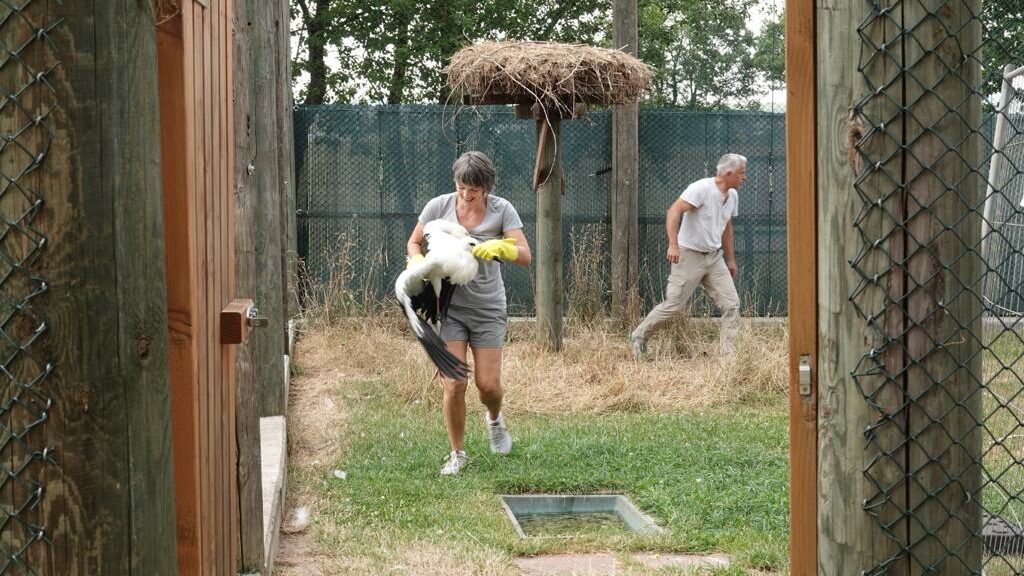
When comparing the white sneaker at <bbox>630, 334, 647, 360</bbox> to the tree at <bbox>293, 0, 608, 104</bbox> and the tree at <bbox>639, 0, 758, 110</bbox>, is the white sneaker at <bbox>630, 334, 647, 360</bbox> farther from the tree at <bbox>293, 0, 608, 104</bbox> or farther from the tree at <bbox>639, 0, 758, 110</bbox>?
the tree at <bbox>639, 0, 758, 110</bbox>

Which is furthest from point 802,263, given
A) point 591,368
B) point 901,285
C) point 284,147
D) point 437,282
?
point 284,147

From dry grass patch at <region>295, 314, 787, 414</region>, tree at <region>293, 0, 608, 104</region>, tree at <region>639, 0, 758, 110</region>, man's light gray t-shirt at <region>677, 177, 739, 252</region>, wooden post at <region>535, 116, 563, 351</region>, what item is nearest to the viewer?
dry grass patch at <region>295, 314, 787, 414</region>

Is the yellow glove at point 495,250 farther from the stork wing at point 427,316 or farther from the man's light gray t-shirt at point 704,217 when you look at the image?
the man's light gray t-shirt at point 704,217

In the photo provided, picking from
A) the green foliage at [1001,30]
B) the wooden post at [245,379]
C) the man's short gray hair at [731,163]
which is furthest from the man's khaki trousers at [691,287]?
the wooden post at [245,379]

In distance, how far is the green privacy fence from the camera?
14.6 meters

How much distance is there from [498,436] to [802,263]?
498 centimetres

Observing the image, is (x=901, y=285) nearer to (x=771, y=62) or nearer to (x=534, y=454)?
(x=534, y=454)

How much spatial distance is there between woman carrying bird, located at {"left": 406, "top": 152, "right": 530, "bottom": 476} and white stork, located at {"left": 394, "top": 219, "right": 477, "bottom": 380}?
0.13 metres

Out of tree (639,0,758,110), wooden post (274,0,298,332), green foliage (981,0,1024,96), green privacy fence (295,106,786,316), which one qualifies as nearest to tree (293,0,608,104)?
tree (639,0,758,110)

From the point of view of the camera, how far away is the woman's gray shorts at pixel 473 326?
293 inches

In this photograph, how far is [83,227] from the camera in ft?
9.07

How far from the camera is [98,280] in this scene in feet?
9.11

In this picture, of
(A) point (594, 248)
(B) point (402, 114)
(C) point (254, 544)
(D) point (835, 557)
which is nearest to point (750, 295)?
(A) point (594, 248)

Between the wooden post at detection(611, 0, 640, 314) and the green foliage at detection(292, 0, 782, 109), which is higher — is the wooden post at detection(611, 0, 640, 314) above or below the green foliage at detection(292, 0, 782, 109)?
below
